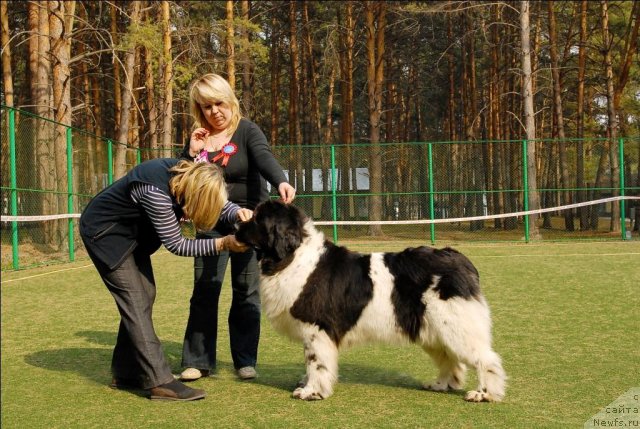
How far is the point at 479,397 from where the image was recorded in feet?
13.9

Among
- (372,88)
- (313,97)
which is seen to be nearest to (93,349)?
(372,88)

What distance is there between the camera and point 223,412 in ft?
13.6

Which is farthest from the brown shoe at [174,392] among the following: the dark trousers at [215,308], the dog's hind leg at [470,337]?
the dog's hind leg at [470,337]

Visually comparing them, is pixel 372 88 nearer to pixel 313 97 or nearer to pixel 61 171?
pixel 313 97

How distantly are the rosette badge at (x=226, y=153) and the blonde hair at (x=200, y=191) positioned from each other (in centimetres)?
57

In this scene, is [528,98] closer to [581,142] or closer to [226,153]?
[581,142]

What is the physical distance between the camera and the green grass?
157 inches

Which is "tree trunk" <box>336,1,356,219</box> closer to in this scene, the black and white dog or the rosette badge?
the rosette badge

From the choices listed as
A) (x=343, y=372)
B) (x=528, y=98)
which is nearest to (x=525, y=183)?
(x=528, y=98)

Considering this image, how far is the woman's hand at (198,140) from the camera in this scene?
4.84 meters

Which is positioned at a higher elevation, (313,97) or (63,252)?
(313,97)

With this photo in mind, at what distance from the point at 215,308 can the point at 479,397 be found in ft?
6.63

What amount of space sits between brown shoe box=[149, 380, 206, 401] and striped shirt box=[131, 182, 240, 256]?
0.87m

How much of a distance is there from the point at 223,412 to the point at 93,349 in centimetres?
238
